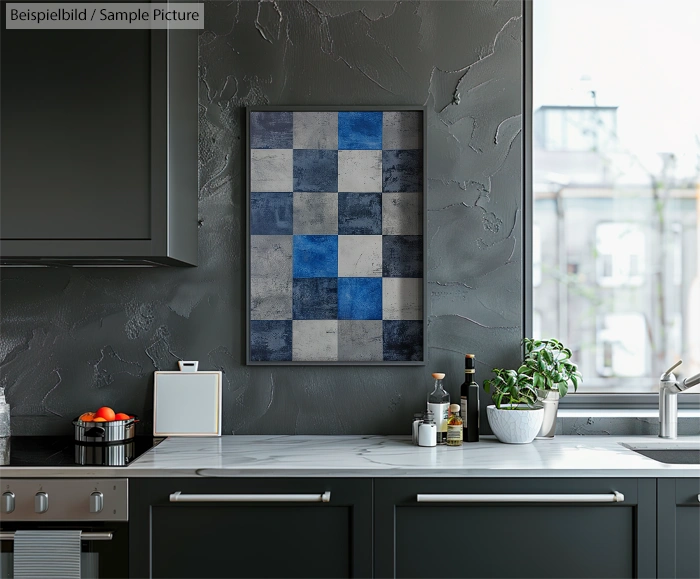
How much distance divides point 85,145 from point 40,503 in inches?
40.5

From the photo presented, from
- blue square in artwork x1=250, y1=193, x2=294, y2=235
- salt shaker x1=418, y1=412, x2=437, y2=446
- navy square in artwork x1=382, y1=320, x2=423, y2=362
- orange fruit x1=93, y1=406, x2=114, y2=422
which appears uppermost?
blue square in artwork x1=250, y1=193, x2=294, y2=235

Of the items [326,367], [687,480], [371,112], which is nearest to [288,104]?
[371,112]

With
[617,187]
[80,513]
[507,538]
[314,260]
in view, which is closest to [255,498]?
[80,513]

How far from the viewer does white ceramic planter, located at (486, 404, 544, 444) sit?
6.90 ft

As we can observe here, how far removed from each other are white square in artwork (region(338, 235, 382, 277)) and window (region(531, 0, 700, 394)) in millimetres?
632

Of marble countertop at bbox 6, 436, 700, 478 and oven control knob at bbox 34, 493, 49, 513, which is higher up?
marble countertop at bbox 6, 436, 700, 478

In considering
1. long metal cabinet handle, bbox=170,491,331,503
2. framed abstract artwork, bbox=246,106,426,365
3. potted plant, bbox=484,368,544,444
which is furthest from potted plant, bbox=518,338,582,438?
long metal cabinet handle, bbox=170,491,331,503

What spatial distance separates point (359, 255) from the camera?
2.32 metres

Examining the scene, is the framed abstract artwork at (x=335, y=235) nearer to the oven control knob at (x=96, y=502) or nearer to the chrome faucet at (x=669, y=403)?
the oven control knob at (x=96, y=502)

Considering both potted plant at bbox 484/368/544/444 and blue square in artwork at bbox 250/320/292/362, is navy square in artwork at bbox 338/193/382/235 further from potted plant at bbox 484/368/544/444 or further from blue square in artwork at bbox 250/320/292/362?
potted plant at bbox 484/368/544/444

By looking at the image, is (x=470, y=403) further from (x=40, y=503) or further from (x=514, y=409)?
(x=40, y=503)

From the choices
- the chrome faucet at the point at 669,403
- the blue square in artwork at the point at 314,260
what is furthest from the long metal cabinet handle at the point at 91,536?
the chrome faucet at the point at 669,403

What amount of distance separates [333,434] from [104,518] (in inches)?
32.5

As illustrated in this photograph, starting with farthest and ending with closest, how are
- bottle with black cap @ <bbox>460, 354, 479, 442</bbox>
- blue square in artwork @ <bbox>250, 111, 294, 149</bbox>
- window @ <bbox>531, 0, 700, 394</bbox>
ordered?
window @ <bbox>531, 0, 700, 394</bbox>
blue square in artwork @ <bbox>250, 111, 294, 149</bbox>
bottle with black cap @ <bbox>460, 354, 479, 442</bbox>
